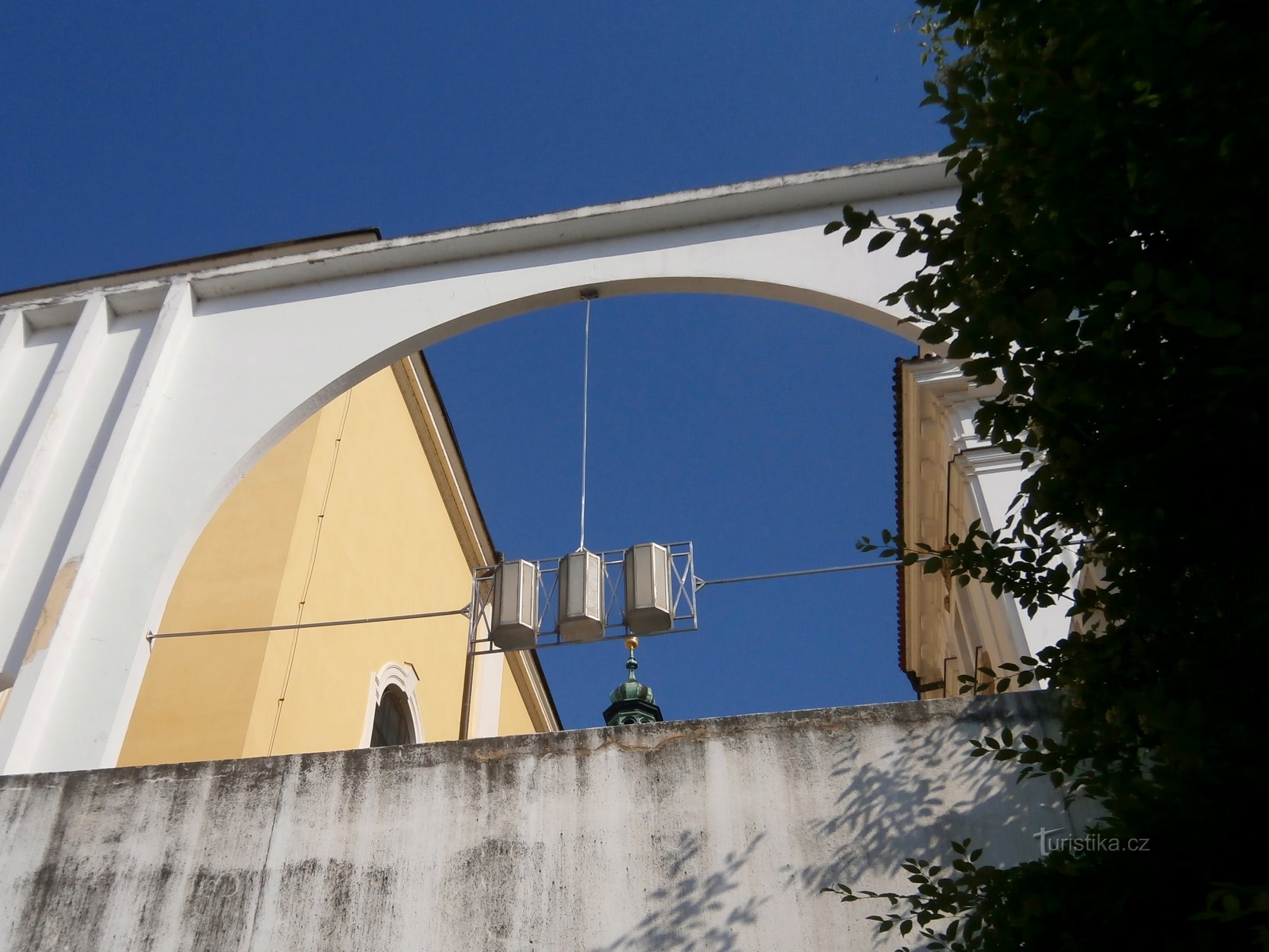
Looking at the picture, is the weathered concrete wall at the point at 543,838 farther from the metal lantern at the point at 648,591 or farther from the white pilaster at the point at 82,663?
the metal lantern at the point at 648,591

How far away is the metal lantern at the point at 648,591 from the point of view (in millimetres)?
5805

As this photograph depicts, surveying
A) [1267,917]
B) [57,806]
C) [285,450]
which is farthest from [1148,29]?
[285,450]

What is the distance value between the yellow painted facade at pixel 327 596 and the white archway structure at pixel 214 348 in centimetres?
190

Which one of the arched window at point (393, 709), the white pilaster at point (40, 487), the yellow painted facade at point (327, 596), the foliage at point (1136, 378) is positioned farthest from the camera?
the arched window at point (393, 709)

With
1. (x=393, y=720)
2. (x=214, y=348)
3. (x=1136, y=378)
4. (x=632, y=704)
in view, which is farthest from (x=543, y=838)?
(x=632, y=704)

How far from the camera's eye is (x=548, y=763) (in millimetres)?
4152

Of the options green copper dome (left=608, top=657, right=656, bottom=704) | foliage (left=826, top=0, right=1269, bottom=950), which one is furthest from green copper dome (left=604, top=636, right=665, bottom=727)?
foliage (left=826, top=0, right=1269, bottom=950)

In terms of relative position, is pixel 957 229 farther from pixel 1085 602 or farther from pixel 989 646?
pixel 989 646

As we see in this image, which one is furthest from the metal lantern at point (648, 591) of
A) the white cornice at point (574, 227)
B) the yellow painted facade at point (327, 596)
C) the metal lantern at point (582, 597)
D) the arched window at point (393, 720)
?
the arched window at point (393, 720)

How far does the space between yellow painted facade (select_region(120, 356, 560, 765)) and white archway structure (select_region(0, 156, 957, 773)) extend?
74.7 inches

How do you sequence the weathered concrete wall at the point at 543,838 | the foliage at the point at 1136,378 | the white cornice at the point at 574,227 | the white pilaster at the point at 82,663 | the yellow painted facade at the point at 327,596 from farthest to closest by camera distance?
the yellow painted facade at the point at 327,596
the white cornice at the point at 574,227
the white pilaster at the point at 82,663
the weathered concrete wall at the point at 543,838
the foliage at the point at 1136,378

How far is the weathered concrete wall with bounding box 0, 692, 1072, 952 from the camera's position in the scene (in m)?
3.78

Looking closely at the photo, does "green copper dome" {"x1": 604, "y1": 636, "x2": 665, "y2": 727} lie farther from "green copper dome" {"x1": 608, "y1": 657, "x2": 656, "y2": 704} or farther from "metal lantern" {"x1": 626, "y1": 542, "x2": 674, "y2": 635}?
"metal lantern" {"x1": 626, "y1": 542, "x2": 674, "y2": 635}

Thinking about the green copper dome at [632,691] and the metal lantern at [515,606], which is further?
the green copper dome at [632,691]
